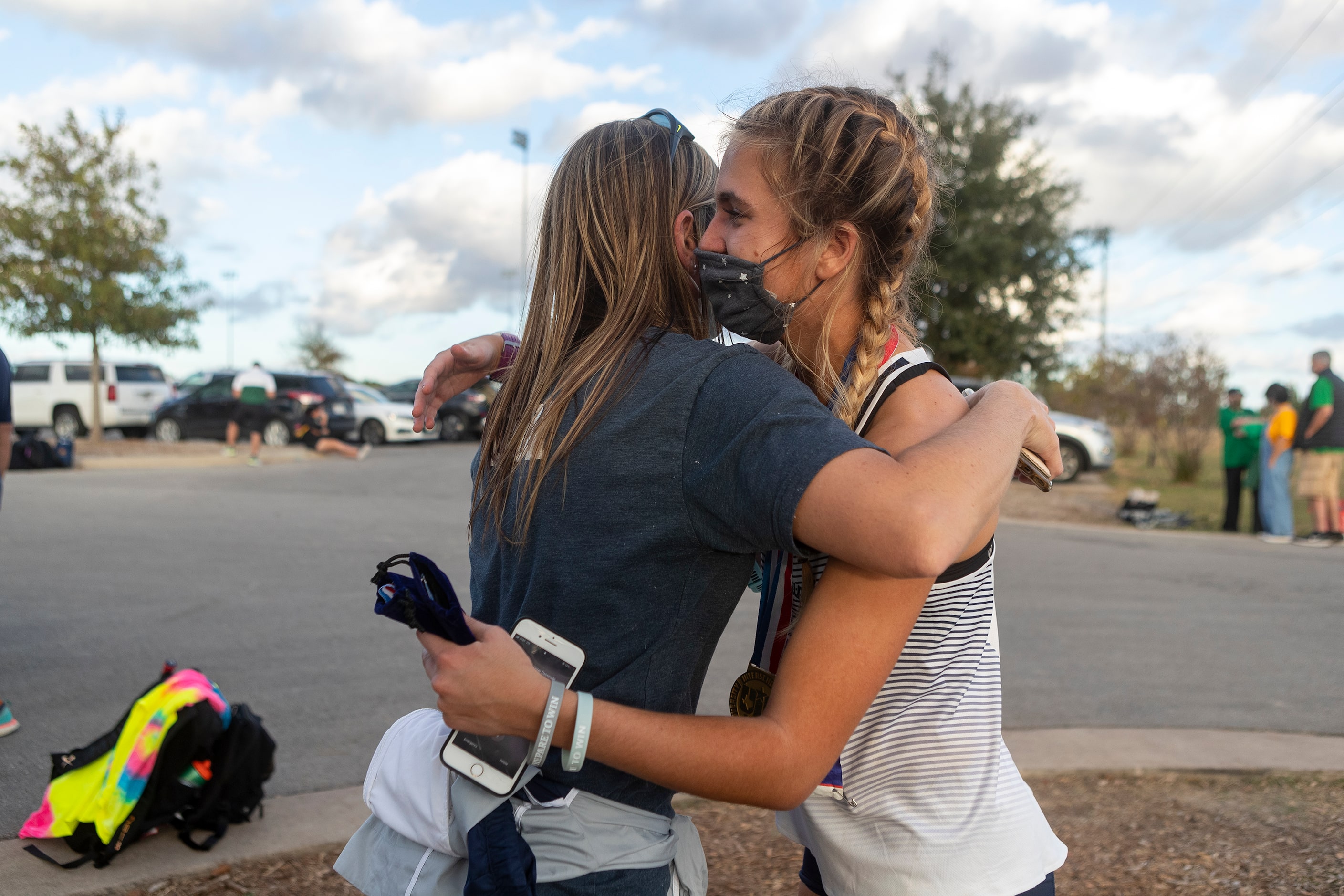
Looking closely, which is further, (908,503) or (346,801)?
(346,801)

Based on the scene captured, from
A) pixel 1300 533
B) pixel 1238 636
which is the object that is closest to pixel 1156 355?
pixel 1300 533

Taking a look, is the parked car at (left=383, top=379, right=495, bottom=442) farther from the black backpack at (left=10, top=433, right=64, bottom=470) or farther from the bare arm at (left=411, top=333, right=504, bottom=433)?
the bare arm at (left=411, top=333, right=504, bottom=433)

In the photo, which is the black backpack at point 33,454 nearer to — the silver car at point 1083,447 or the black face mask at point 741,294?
the black face mask at point 741,294

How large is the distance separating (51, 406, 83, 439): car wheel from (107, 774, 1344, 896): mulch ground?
2627 centimetres

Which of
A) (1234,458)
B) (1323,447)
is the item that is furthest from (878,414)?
(1234,458)

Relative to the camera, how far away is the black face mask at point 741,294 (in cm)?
163

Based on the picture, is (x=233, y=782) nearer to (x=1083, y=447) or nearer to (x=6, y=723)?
(x=6, y=723)

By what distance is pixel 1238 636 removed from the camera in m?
7.31

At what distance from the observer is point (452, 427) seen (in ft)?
87.3

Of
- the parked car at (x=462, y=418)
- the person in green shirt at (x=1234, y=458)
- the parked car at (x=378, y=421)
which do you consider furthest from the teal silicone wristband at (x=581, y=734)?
the parked car at (x=378, y=421)

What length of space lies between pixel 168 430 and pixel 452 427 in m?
6.66

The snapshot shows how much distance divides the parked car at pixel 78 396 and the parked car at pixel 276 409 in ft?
2.75

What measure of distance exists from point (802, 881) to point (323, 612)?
6.03 metres

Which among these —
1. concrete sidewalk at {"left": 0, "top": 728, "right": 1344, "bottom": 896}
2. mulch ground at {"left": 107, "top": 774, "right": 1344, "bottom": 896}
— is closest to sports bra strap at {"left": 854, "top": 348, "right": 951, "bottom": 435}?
mulch ground at {"left": 107, "top": 774, "right": 1344, "bottom": 896}
